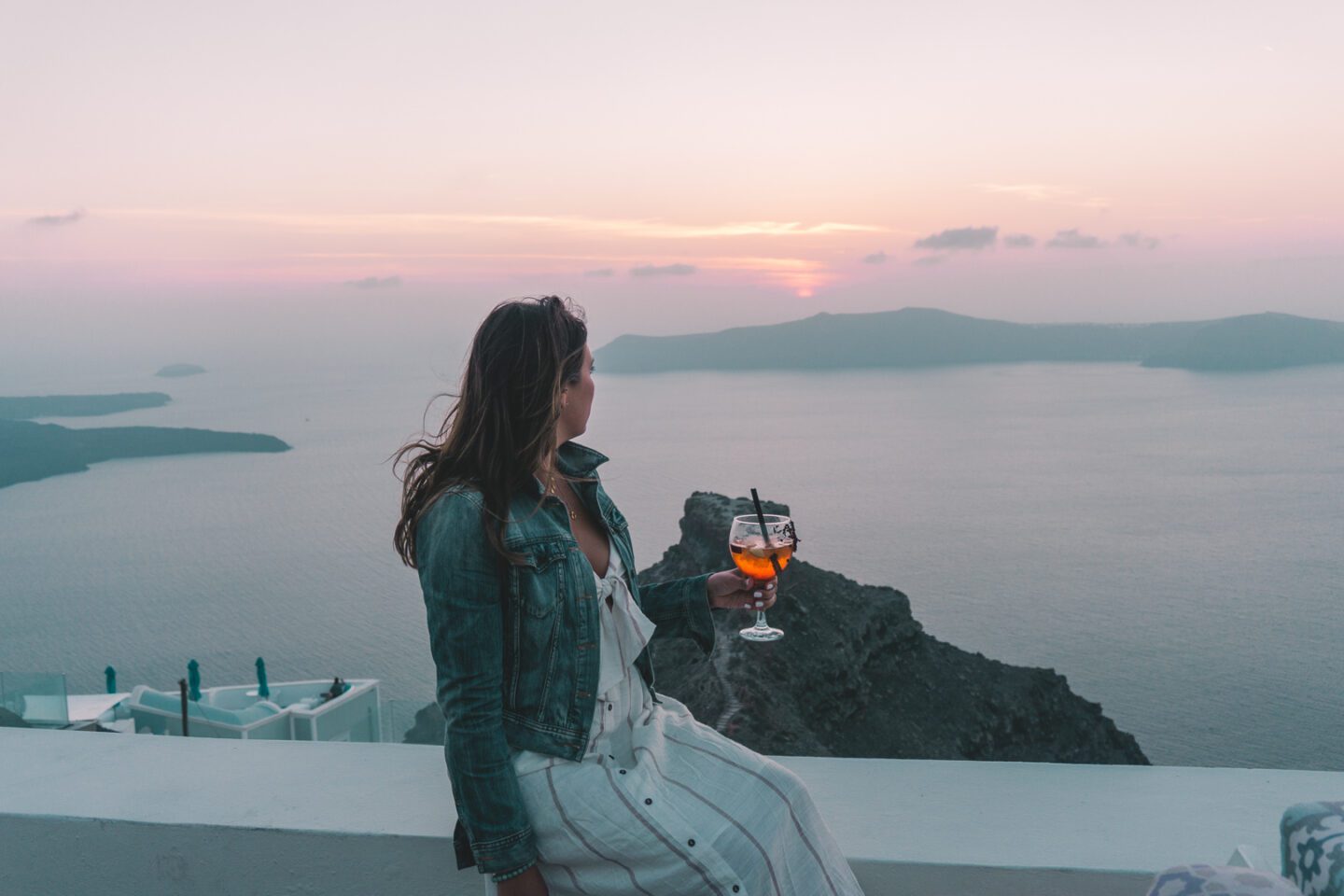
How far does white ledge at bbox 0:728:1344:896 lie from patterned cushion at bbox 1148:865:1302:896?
65 centimetres

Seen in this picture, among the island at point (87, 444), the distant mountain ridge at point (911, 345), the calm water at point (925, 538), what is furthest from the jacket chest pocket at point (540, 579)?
the island at point (87, 444)

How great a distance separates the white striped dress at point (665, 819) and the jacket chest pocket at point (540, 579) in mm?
149

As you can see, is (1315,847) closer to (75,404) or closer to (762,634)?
(762,634)

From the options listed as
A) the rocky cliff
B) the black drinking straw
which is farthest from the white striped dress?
the rocky cliff

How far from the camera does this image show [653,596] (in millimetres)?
1830

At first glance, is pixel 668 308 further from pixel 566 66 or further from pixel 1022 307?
pixel 1022 307

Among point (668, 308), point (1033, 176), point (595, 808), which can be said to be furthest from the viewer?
point (1033, 176)

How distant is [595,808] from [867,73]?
39.3 m

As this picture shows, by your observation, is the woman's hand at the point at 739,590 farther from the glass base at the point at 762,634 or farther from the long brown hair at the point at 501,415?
the long brown hair at the point at 501,415

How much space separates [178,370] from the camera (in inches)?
3698

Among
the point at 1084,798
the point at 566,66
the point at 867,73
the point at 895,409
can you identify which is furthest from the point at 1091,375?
the point at 1084,798

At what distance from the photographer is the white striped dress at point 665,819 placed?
4.51 feet

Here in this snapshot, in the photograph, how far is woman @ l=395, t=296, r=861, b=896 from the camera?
1.34m

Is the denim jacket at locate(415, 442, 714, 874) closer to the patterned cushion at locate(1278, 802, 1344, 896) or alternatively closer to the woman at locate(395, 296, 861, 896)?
the woman at locate(395, 296, 861, 896)
